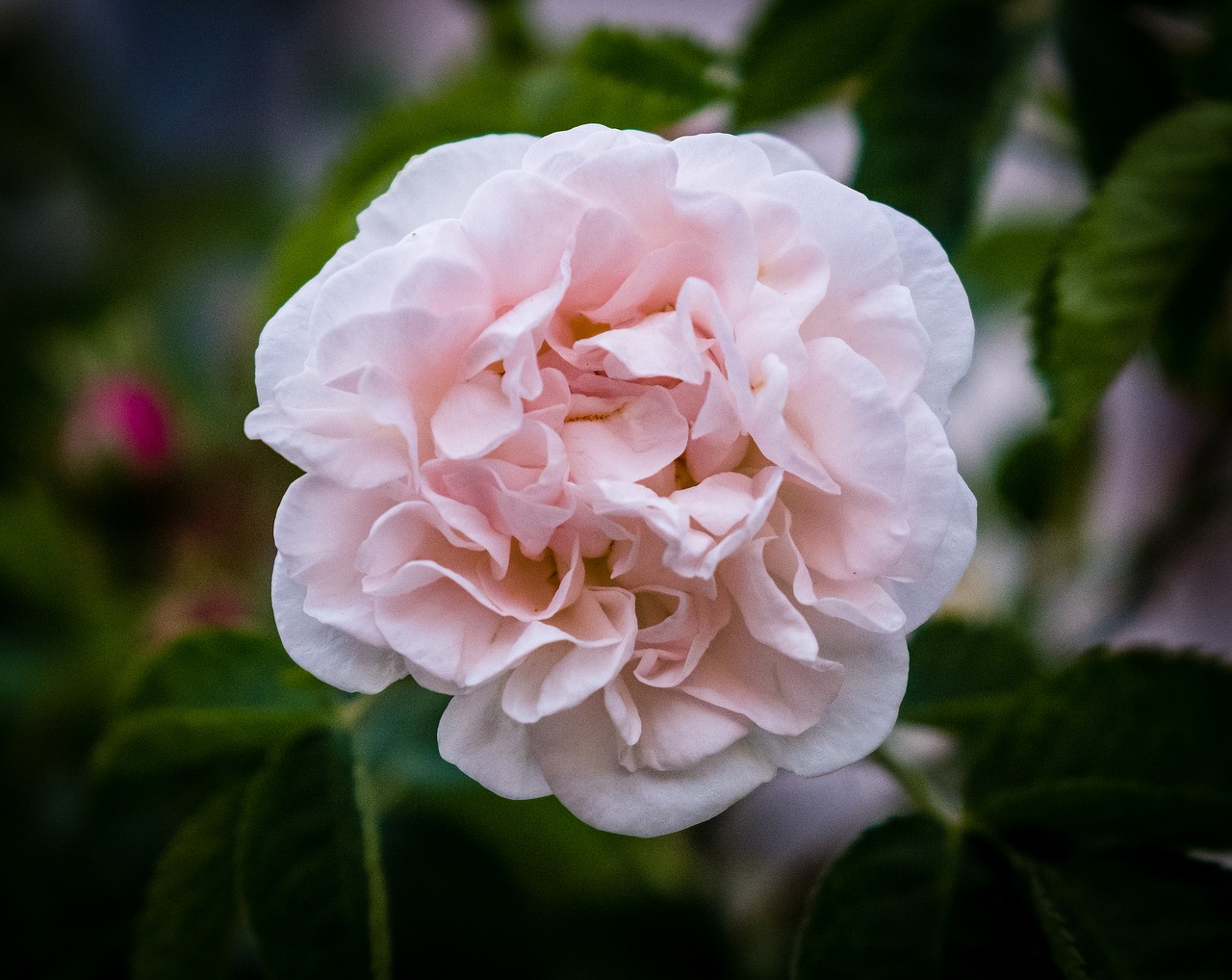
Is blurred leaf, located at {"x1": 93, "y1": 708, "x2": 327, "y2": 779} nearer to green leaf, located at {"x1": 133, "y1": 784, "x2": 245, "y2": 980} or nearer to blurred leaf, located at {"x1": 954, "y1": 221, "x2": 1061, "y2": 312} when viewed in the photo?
green leaf, located at {"x1": 133, "y1": 784, "x2": 245, "y2": 980}

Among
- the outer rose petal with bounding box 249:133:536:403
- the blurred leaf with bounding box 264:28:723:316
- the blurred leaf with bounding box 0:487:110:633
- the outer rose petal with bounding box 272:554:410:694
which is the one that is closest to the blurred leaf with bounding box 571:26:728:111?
the blurred leaf with bounding box 264:28:723:316

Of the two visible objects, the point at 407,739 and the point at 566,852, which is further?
the point at 566,852

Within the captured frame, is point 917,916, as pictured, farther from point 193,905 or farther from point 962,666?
point 193,905

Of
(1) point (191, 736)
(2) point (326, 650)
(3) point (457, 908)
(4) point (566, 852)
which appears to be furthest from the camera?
(4) point (566, 852)

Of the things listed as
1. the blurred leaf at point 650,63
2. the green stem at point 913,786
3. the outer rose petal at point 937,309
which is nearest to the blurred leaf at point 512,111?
the blurred leaf at point 650,63

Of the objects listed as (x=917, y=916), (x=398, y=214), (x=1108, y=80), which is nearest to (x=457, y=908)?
(x=917, y=916)

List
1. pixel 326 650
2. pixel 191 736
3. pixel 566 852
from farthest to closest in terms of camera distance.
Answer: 1. pixel 566 852
2. pixel 191 736
3. pixel 326 650

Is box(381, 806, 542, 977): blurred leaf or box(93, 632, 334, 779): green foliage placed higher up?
box(93, 632, 334, 779): green foliage

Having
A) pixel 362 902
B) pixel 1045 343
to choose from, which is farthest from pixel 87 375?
pixel 1045 343
